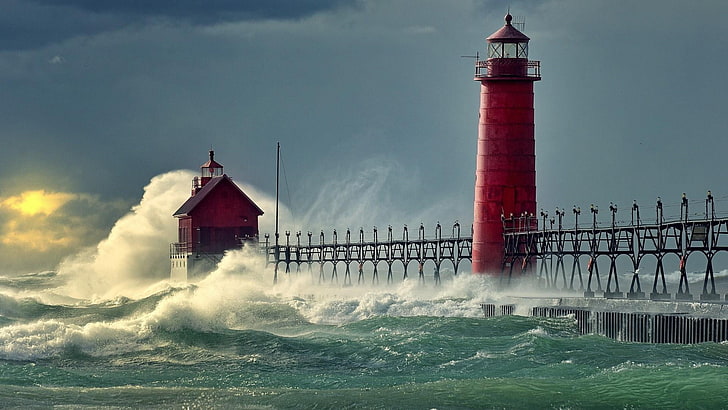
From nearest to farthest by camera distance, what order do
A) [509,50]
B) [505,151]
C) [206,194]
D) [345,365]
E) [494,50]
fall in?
[345,365], [505,151], [509,50], [494,50], [206,194]

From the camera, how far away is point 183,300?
39875 mm

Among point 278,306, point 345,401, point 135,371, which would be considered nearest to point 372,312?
point 278,306

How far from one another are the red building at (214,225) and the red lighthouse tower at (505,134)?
21.5 m

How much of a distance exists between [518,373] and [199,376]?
6839 millimetres

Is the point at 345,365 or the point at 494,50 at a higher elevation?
the point at 494,50

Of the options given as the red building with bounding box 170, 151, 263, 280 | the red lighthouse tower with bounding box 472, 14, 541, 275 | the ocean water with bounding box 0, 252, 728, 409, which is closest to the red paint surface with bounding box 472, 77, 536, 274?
the red lighthouse tower with bounding box 472, 14, 541, 275

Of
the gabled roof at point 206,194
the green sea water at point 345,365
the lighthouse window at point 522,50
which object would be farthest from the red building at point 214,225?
the green sea water at point 345,365

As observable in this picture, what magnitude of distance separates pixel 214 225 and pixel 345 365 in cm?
4123

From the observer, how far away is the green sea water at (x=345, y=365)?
2556cm

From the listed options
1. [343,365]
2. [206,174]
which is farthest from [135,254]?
[343,365]

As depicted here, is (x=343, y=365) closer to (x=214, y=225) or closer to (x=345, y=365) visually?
(x=345, y=365)

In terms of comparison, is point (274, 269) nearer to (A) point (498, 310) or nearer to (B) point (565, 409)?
(A) point (498, 310)

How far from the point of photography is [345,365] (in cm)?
3172

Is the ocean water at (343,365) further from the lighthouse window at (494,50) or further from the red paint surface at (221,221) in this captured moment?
the red paint surface at (221,221)
